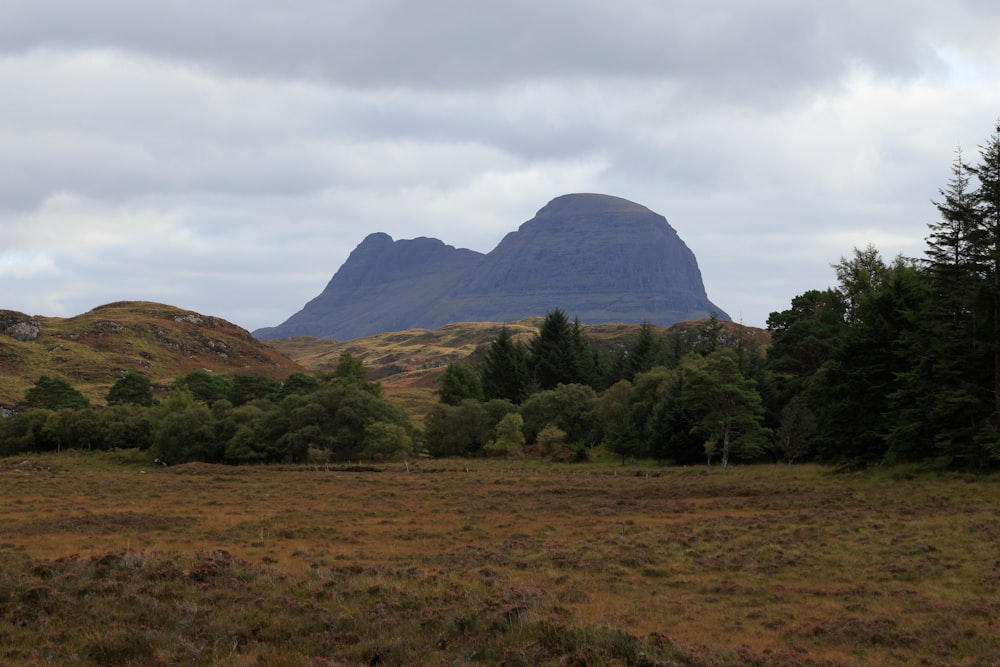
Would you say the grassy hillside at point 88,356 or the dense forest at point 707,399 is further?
the grassy hillside at point 88,356

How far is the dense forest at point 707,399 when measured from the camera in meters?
45.3

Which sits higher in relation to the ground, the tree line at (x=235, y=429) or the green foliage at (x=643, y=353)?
the green foliage at (x=643, y=353)

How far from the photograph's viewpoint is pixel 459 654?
43.9ft

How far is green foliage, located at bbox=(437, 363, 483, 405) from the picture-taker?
114575 mm

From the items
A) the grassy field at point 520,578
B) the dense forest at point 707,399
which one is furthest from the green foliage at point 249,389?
the grassy field at point 520,578

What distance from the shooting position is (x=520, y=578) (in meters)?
23.0

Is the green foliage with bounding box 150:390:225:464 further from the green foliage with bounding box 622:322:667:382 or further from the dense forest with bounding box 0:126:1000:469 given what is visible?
the green foliage with bounding box 622:322:667:382

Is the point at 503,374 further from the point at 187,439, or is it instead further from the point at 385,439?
the point at 187,439

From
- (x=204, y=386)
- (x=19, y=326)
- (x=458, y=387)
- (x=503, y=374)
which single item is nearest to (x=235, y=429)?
(x=204, y=386)

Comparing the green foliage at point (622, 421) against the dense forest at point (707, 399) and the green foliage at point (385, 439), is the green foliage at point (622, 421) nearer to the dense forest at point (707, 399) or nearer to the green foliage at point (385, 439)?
the dense forest at point (707, 399)

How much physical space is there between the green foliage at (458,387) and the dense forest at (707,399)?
0.77 ft

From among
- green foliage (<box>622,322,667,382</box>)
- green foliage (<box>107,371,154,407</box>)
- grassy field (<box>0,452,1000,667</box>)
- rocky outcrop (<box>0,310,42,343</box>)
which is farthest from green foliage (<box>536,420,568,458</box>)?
rocky outcrop (<box>0,310,42,343</box>)

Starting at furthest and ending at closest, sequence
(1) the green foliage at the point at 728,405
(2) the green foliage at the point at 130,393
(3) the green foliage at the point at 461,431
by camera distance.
Answer: (2) the green foliage at the point at 130,393 < (3) the green foliage at the point at 461,431 < (1) the green foliage at the point at 728,405

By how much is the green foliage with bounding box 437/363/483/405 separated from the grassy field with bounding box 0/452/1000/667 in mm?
63120
